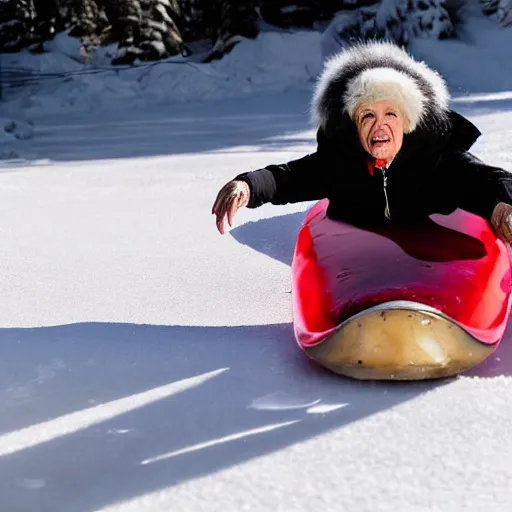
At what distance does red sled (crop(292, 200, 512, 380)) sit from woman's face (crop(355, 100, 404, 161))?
23 centimetres

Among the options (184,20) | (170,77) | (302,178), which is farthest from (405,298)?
(184,20)

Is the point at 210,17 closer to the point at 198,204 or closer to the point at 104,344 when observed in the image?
the point at 198,204

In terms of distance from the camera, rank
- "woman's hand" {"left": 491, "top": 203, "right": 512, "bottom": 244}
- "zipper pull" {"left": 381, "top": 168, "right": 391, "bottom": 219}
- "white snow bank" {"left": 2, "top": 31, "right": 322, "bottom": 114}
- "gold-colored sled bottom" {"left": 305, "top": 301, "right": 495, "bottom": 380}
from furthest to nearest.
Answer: "white snow bank" {"left": 2, "top": 31, "right": 322, "bottom": 114} < "zipper pull" {"left": 381, "top": 168, "right": 391, "bottom": 219} < "woman's hand" {"left": 491, "top": 203, "right": 512, "bottom": 244} < "gold-colored sled bottom" {"left": 305, "top": 301, "right": 495, "bottom": 380}

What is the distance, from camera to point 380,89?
8.21ft

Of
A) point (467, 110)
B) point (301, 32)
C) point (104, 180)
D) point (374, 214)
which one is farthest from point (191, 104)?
point (374, 214)

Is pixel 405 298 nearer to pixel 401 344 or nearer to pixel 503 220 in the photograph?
pixel 401 344

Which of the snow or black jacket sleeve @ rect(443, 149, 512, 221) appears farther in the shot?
black jacket sleeve @ rect(443, 149, 512, 221)

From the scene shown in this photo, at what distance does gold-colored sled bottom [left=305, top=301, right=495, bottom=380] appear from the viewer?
6.73ft

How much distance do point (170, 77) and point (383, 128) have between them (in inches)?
372

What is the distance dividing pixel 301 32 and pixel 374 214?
10.5m

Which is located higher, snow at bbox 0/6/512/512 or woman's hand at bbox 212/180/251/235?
woman's hand at bbox 212/180/251/235

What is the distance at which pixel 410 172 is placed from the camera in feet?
8.41

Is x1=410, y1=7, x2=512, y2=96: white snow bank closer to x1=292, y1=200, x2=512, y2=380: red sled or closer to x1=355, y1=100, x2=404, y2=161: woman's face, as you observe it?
x1=355, y1=100, x2=404, y2=161: woman's face

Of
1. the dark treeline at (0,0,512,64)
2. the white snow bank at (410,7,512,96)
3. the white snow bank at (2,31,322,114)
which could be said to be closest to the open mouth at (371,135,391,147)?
the white snow bank at (410,7,512,96)
